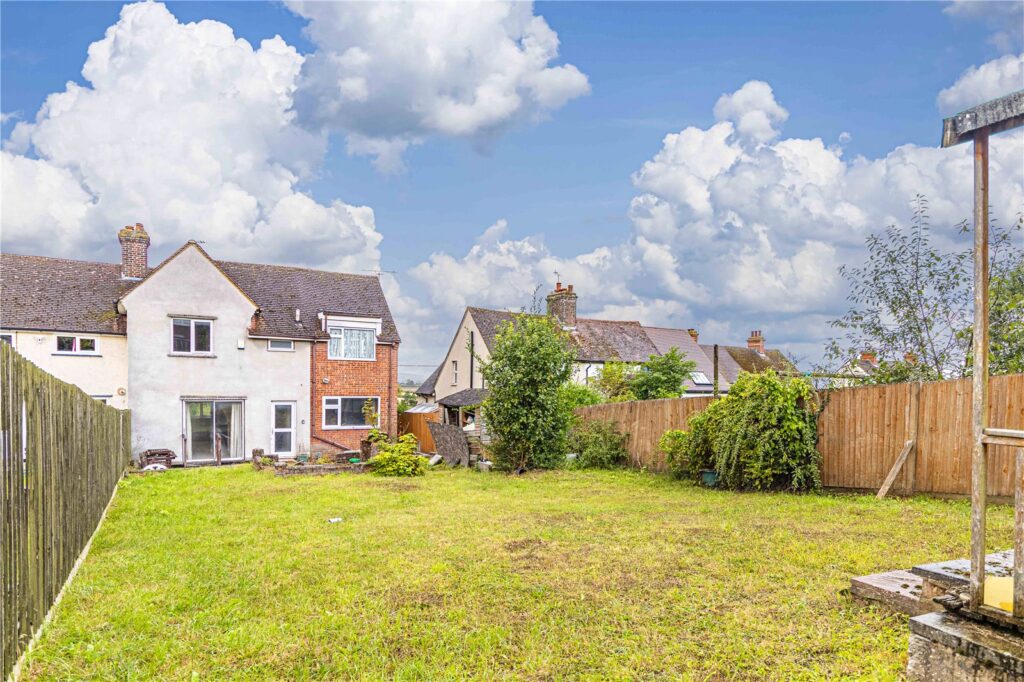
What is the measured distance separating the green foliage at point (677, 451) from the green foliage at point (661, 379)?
1242cm

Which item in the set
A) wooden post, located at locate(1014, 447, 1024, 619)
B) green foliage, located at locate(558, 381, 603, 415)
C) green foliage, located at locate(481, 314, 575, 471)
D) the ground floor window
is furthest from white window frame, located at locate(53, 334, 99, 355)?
wooden post, located at locate(1014, 447, 1024, 619)

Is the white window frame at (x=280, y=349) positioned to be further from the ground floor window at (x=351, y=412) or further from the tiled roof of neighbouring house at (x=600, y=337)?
the tiled roof of neighbouring house at (x=600, y=337)

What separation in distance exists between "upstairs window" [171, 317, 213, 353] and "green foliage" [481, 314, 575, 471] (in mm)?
10019

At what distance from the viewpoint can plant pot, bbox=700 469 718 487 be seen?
1268 cm

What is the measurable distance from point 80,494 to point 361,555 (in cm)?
321

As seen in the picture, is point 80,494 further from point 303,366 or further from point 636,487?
point 303,366

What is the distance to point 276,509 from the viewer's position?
34.4ft

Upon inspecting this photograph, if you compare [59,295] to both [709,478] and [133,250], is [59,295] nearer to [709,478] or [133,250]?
[133,250]

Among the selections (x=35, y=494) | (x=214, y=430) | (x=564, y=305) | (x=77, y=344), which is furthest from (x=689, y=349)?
(x=35, y=494)

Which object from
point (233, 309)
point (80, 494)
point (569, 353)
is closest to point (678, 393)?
point (569, 353)

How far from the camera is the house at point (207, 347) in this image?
62.4 feet

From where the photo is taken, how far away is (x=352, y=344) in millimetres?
22719

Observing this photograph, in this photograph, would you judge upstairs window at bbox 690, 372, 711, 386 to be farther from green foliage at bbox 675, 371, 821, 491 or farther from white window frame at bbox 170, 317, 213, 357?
white window frame at bbox 170, 317, 213, 357

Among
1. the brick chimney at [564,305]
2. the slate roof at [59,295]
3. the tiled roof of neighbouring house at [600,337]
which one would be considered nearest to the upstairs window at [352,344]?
the slate roof at [59,295]
